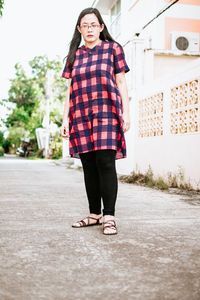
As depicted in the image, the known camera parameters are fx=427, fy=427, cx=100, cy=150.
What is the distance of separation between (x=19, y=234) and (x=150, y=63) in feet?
23.1

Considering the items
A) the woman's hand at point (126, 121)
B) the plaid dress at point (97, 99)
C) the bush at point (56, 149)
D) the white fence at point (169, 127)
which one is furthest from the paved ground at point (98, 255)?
the bush at point (56, 149)

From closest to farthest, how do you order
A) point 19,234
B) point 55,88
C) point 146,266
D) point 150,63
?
point 146,266 → point 19,234 → point 150,63 → point 55,88

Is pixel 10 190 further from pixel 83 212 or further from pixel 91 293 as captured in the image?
pixel 91 293

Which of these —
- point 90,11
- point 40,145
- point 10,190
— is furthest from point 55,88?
point 90,11

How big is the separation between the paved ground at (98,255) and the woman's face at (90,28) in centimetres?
151

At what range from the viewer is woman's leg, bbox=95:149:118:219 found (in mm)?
3268

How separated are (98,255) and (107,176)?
868 mm

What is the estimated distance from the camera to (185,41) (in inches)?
448

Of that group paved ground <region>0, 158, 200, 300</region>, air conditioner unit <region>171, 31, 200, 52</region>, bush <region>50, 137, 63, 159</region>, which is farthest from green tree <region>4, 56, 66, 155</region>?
Result: paved ground <region>0, 158, 200, 300</region>

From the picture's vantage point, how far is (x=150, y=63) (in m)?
9.47

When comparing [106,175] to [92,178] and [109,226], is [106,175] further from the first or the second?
[109,226]

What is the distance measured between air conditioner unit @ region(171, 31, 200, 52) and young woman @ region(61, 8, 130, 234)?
8.20 metres

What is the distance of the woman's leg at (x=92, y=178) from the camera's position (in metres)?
3.44

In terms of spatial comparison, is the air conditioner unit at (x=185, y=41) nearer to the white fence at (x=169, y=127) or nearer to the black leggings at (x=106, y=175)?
the white fence at (x=169, y=127)
